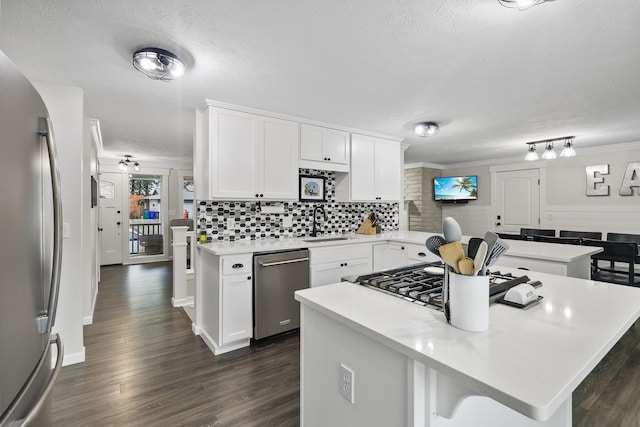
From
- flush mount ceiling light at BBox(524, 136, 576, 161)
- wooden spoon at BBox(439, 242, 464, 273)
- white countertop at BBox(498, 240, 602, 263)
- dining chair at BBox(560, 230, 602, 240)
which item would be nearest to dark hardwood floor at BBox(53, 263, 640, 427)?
white countertop at BBox(498, 240, 602, 263)

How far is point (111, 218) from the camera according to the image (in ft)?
20.7

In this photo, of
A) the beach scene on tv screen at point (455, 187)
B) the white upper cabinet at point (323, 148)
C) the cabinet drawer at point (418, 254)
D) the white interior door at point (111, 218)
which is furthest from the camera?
the beach scene on tv screen at point (455, 187)

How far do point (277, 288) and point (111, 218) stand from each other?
5.41 m

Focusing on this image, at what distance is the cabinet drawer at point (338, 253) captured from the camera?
2.96m

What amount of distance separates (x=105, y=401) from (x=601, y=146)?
6.92m

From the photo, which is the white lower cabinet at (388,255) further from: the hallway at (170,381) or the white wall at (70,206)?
the white wall at (70,206)

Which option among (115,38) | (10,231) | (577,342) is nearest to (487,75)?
(577,342)

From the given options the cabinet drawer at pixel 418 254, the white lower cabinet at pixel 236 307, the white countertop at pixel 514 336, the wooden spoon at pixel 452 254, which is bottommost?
the white lower cabinet at pixel 236 307

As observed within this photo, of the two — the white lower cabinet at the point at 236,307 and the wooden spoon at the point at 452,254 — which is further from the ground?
the wooden spoon at the point at 452,254

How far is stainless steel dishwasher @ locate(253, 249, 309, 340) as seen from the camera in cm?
262

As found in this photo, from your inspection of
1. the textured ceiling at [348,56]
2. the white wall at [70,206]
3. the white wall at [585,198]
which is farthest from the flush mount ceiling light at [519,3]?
the white wall at [585,198]

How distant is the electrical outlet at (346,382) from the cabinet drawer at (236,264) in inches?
64.6

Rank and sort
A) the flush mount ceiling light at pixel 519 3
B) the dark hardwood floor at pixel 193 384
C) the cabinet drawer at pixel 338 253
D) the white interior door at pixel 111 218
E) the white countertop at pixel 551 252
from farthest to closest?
the white interior door at pixel 111 218 < the cabinet drawer at pixel 338 253 < the white countertop at pixel 551 252 < the dark hardwood floor at pixel 193 384 < the flush mount ceiling light at pixel 519 3

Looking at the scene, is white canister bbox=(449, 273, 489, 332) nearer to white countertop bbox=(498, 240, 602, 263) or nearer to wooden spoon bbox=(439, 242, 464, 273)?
wooden spoon bbox=(439, 242, 464, 273)
